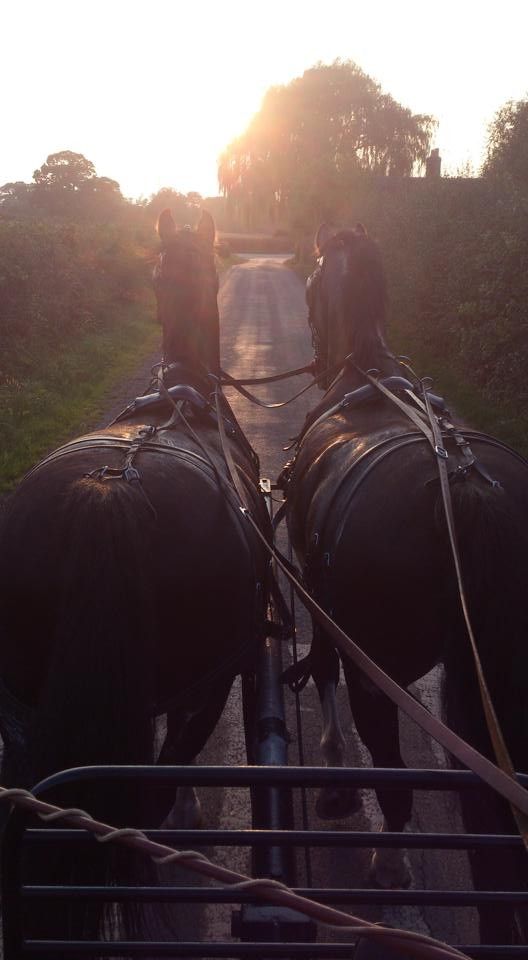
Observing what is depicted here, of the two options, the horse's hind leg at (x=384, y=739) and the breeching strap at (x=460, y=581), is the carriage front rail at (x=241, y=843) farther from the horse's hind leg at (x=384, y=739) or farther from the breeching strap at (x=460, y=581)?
the horse's hind leg at (x=384, y=739)

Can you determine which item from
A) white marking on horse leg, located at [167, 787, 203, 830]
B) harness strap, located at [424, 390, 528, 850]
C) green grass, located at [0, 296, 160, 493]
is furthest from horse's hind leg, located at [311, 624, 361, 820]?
green grass, located at [0, 296, 160, 493]

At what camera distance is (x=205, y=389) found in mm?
3744

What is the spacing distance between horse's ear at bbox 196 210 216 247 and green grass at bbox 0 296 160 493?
3.96 meters

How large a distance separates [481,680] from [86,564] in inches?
43.5

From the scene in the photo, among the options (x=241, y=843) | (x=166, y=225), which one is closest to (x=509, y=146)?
(x=166, y=225)

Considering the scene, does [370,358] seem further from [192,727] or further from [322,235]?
[192,727]

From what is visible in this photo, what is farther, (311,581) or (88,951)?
(311,581)

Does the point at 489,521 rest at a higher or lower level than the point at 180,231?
lower

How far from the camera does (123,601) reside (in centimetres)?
221

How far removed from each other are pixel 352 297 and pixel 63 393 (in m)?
8.62

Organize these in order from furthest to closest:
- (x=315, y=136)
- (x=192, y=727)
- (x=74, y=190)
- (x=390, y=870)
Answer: (x=74, y=190) → (x=315, y=136) → (x=390, y=870) → (x=192, y=727)

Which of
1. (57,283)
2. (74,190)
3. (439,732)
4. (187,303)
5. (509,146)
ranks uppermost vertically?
(74,190)

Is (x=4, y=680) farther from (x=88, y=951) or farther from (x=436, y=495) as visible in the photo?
(x=436, y=495)

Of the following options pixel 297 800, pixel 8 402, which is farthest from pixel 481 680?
pixel 8 402
